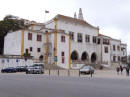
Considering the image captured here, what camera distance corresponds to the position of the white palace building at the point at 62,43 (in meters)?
53.0

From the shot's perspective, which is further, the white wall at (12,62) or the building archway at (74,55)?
the building archway at (74,55)

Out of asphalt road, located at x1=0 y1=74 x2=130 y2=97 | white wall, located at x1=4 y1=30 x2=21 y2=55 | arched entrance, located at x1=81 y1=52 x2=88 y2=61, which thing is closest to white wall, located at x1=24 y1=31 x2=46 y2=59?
white wall, located at x1=4 y1=30 x2=21 y2=55

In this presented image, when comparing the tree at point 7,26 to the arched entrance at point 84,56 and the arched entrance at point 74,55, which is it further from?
the arched entrance at point 84,56

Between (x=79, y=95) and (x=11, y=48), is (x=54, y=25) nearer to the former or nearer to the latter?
(x=11, y=48)

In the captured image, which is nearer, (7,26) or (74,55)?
(7,26)

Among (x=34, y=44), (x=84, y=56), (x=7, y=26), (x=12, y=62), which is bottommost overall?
(x=12, y=62)

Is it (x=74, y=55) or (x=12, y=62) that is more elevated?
(x=74, y=55)

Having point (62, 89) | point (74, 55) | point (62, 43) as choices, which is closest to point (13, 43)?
point (62, 43)

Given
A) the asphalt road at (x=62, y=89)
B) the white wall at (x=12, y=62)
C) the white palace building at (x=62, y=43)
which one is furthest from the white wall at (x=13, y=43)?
the asphalt road at (x=62, y=89)

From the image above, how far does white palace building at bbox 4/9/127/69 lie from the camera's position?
174ft

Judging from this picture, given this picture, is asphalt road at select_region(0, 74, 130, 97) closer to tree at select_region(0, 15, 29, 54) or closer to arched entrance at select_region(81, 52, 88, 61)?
tree at select_region(0, 15, 29, 54)

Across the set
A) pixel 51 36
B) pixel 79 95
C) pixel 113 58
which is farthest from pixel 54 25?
pixel 79 95

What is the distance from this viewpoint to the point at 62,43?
55719 mm

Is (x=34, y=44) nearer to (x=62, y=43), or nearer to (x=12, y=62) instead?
(x=62, y=43)
